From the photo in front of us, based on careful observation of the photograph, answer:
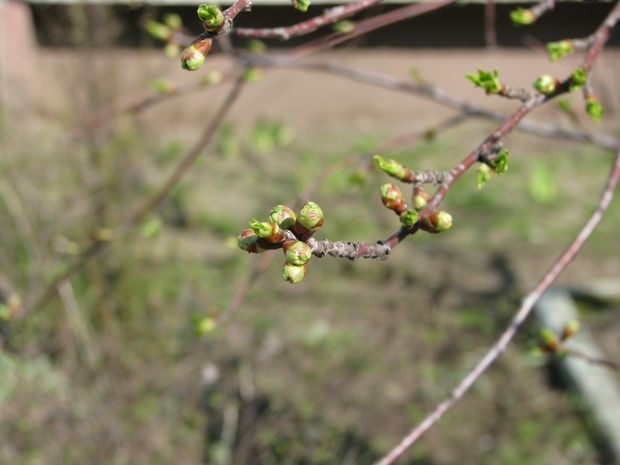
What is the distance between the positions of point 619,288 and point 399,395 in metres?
1.55

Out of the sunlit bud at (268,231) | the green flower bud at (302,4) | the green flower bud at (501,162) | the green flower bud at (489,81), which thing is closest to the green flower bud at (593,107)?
the green flower bud at (489,81)

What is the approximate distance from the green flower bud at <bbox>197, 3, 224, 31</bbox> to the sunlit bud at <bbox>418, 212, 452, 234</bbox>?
1.03ft

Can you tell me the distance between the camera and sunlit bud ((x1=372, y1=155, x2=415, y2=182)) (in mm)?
904

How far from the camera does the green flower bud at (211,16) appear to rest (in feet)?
2.33

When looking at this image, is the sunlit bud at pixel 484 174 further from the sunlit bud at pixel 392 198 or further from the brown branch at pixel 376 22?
the brown branch at pixel 376 22

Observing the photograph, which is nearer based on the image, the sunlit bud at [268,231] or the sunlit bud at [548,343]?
the sunlit bud at [268,231]

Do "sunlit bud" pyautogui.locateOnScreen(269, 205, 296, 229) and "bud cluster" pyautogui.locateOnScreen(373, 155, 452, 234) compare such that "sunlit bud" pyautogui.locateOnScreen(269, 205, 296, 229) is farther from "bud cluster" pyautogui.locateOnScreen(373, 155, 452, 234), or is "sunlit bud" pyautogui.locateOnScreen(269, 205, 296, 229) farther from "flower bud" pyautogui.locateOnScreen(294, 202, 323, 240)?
"bud cluster" pyautogui.locateOnScreen(373, 155, 452, 234)

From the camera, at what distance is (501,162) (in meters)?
0.95

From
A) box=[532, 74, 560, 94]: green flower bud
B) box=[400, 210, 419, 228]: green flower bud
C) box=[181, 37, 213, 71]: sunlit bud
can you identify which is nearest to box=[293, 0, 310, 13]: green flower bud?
box=[181, 37, 213, 71]: sunlit bud

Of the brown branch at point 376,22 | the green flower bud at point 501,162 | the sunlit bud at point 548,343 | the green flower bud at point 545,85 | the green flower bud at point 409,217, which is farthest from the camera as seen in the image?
the brown branch at point 376,22

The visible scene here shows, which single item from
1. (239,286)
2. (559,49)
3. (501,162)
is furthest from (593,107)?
(239,286)

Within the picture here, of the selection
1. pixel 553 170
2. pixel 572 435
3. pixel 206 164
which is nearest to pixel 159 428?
pixel 572 435

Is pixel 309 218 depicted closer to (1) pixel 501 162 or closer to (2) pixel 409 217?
(2) pixel 409 217

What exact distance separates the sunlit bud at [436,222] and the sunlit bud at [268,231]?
0.18m
